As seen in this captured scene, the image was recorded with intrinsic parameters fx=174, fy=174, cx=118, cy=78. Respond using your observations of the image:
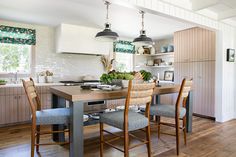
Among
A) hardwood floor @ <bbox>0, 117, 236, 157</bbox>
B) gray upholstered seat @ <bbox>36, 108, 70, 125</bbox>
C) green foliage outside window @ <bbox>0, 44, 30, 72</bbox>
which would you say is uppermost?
green foliage outside window @ <bbox>0, 44, 30, 72</bbox>

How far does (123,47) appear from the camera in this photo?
5445 mm

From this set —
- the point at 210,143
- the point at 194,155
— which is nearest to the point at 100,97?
the point at 194,155

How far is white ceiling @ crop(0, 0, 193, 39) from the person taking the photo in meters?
2.88

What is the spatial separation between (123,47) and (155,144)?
3472mm

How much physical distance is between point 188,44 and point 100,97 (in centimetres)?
337

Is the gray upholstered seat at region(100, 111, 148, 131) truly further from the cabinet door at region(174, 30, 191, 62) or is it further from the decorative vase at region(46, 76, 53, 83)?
the cabinet door at region(174, 30, 191, 62)

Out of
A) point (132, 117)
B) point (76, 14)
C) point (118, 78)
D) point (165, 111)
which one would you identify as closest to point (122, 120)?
point (132, 117)

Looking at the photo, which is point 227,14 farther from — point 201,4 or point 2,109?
point 2,109

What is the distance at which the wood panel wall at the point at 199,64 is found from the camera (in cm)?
394

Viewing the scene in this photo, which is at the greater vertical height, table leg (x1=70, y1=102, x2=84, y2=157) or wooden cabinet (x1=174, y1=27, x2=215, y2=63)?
wooden cabinet (x1=174, y1=27, x2=215, y2=63)

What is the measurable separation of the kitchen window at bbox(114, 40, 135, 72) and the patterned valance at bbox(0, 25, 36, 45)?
2309mm

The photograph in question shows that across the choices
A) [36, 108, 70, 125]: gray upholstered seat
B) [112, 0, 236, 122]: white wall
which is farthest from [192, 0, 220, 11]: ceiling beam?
[36, 108, 70, 125]: gray upholstered seat

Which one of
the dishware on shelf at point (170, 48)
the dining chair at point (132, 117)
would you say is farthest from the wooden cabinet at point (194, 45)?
the dining chair at point (132, 117)

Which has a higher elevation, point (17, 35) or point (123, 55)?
point (17, 35)
